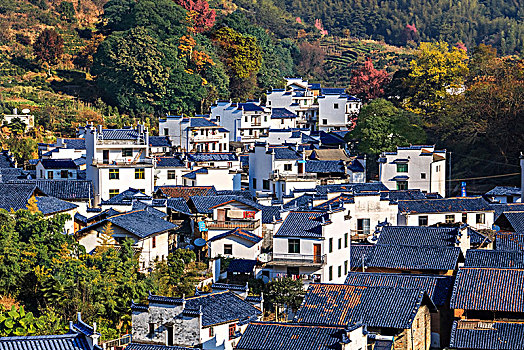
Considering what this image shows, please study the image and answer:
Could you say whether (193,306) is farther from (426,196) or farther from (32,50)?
(32,50)

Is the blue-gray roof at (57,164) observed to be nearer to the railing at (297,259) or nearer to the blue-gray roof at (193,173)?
the blue-gray roof at (193,173)

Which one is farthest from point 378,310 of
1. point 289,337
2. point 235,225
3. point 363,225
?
point 363,225

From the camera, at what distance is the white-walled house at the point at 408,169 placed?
4656cm

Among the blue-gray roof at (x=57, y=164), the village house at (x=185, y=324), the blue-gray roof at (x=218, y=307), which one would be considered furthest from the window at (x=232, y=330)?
the blue-gray roof at (x=57, y=164)

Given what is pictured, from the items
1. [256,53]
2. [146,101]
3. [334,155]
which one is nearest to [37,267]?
[334,155]

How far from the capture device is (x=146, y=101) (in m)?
60.8

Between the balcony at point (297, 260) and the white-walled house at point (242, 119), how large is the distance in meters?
28.8

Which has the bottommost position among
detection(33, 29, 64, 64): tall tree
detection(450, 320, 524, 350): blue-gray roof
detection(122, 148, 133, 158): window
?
detection(450, 320, 524, 350): blue-gray roof

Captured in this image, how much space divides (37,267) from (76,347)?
8.92 metres

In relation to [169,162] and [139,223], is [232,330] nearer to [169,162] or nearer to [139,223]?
[139,223]

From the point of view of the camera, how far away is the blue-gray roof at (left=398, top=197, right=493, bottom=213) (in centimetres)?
3812

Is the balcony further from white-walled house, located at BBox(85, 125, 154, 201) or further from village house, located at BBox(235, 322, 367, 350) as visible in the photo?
white-walled house, located at BBox(85, 125, 154, 201)

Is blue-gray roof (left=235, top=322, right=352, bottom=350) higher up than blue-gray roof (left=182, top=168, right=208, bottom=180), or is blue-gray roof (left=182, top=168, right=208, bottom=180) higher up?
blue-gray roof (left=182, top=168, right=208, bottom=180)

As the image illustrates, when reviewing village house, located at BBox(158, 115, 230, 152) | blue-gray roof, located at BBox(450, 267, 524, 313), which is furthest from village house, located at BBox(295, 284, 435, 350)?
village house, located at BBox(158, 115, 230, 152)
